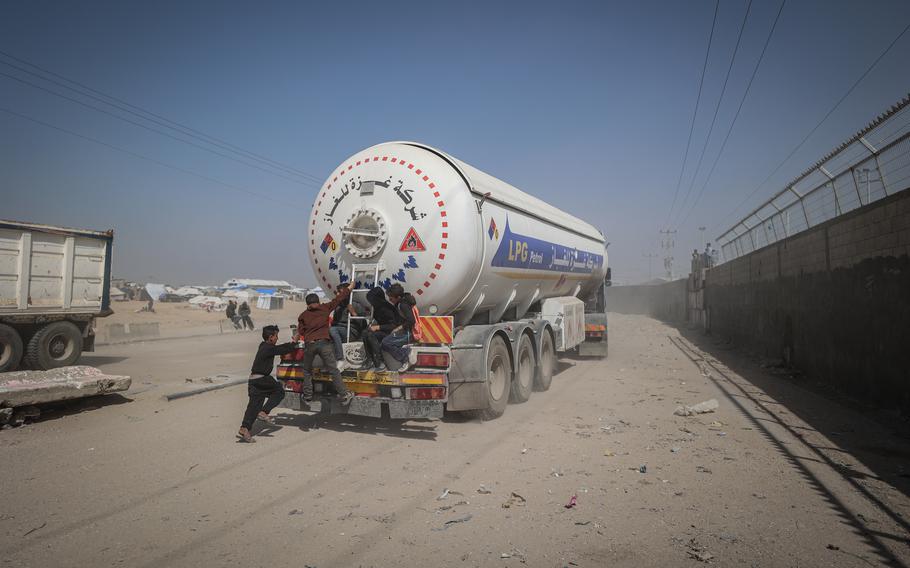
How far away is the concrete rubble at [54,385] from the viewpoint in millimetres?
6402

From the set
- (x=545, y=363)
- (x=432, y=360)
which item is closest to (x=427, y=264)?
(x=432, y=360)

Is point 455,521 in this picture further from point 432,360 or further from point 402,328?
point 402,328

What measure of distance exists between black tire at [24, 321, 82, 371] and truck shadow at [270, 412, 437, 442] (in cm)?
620

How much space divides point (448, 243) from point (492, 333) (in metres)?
1.42

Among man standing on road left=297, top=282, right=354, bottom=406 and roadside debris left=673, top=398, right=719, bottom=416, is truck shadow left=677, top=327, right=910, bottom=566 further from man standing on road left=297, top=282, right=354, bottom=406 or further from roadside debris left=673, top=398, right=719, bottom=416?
man standing on road left=297, top=282, right=354, bottom=406

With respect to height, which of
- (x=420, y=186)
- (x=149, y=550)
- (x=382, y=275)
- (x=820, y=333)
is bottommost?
(x=149, y=550)

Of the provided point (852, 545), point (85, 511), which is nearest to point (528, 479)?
point (852, 545)

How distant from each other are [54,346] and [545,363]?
10.2 m

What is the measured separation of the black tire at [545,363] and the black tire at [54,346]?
386 inches

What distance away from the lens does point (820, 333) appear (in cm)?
971

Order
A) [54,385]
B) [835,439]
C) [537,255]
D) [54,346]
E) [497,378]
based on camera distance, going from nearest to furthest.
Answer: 1. [835,439]
2. [54,385]
3. [497,378]
4. [537,255]
5. [54,346]

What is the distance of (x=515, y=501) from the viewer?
4.25 meters

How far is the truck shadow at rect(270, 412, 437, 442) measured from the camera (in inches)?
252

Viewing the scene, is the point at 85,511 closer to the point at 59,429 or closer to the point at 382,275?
the point at 59,429
